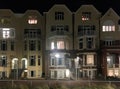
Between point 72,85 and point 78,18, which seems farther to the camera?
point 78,18

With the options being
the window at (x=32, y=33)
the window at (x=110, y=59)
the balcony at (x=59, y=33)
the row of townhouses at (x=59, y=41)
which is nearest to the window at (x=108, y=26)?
the row of townhouses at (x=59, y=41)

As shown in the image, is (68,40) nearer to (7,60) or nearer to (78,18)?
(78,18)

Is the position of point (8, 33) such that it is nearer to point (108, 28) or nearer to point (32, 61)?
point (32, 61)

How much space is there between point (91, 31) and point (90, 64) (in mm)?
5623

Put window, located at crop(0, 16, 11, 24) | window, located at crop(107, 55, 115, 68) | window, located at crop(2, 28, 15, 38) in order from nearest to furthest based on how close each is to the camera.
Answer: window, located at crop(107, 55, 115, 68) → window, located at crop(2, 28, 15, 38) → window, located at crop(0, 16, 11, 24)

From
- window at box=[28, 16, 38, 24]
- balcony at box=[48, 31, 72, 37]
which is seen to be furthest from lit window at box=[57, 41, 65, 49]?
window at box=[28, 16, 38, 24]

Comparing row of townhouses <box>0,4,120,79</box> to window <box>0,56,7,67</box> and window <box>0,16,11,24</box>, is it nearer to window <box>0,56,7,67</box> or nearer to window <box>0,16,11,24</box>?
window <box>0,56,7,67</box>

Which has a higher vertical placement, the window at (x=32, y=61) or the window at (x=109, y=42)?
the window at (x=109, y=42)

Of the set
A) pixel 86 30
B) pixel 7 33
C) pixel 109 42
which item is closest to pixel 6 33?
pixel 7 33

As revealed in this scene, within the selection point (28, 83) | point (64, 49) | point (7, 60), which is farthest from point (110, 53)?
point (28, 83)

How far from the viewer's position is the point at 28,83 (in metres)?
78.1

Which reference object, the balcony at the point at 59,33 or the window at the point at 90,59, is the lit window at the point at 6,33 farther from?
the window at the point at 90,59

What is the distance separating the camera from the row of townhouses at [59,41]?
9912 cm

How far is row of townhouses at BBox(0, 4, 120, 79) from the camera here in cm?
9912
